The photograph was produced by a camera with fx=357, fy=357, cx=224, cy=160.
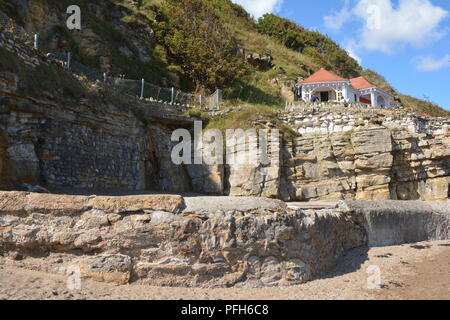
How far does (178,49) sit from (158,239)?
2087 centimetres

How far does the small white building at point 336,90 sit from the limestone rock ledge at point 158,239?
912 inches

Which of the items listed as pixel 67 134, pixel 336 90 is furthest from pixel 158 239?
pixel 336 90

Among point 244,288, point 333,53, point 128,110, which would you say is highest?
point 333,53

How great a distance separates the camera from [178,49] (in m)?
24.1

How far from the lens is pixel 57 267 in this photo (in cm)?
502

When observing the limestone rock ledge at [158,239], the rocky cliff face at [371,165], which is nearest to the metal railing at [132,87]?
the rocky cliff face at [371,165]

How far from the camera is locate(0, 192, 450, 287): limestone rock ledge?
5.08 m

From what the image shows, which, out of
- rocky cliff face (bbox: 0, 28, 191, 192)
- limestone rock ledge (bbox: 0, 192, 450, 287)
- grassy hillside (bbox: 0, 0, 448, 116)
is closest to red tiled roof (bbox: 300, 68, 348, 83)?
grassy hillside (bbox: 0, 0, 448, 116)

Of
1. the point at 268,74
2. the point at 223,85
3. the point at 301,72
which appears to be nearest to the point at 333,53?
the point at 301,72

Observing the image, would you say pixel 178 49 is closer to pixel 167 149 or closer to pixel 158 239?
pixel 167 149

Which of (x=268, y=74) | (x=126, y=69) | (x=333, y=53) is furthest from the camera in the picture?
(x=333, y=53)
